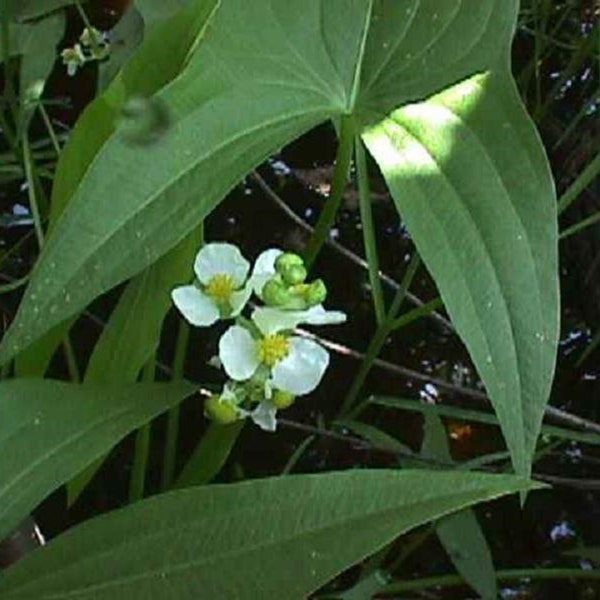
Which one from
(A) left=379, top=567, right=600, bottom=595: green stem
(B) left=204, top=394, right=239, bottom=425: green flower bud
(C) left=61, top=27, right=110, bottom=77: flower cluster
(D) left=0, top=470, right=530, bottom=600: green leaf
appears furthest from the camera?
(C) left=61, top=27, right=110, bottom=77: flower cluster

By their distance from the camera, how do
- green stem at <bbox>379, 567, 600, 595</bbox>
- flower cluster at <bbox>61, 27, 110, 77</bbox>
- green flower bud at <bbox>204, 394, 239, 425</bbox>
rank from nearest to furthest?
green flower bud at <bbox>204, 394, 239, 425</bbox>, green stem at <bbox>379, 567, 600, 595</bbox>, flower cluster at <bbox>61, 27, 110, 77</bbox>

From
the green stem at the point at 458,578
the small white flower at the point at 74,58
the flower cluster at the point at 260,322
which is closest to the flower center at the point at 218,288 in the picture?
the flower cluster at the point at 260,322

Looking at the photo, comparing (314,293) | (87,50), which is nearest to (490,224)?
(314,293)

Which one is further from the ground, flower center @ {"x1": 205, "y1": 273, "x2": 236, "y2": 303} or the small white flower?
the small white flower

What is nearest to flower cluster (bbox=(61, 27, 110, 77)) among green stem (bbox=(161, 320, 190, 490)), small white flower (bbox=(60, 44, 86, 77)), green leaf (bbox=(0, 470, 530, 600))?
small white flower (bbox=(60, 44, 86, 77))

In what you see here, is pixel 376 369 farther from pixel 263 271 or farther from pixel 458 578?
pixel 263 271

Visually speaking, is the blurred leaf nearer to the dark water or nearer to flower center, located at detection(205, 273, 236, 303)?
flower center, located at detection(205, 273, 236, 303)

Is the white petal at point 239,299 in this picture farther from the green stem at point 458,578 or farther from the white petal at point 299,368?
the green stem at point 458,578
